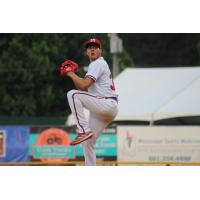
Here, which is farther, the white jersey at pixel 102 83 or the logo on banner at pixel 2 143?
the logo on banner at pixel 2 143

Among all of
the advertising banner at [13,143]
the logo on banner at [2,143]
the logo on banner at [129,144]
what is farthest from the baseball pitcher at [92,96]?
the logo on banner at [2,143]

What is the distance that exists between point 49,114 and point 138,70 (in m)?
Result: 13.9

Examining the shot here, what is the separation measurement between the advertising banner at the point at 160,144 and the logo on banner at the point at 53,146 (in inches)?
66.9

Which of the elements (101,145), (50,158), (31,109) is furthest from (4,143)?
(31,109)

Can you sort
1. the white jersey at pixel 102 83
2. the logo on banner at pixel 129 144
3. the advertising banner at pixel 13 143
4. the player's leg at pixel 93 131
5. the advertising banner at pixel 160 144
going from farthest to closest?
1. the advertising banner at pixel 13 143
2. the logo on banner at pixel 129 144
3. the advertising banner at pixel 160 144
4. the player's leg at pixel 93 131
5. the white jersey at pixel 102 83

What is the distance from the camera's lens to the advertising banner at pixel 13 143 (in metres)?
20.2

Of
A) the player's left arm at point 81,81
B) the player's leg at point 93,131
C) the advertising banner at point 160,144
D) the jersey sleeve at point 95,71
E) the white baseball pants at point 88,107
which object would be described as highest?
the advertising banner at point 160,144

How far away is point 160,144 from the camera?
1888 centimetres

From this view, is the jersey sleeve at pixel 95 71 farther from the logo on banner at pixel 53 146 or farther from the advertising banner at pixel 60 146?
the logo on banner at pixel 53 146

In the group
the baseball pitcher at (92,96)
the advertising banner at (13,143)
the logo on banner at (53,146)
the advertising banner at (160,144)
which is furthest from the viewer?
the advertising banner at (13,143)

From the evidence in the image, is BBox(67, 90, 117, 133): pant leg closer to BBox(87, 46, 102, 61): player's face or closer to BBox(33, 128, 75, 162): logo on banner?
BBox(87, 46, 102, 61): player's face

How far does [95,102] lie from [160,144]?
425 inches

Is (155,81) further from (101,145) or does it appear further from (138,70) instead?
(101,145)

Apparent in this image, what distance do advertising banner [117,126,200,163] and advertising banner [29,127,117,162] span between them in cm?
30
